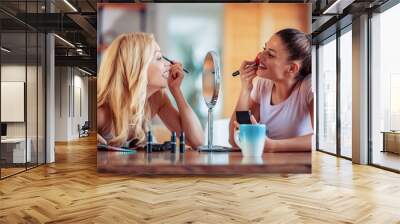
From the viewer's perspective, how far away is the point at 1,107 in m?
6.03

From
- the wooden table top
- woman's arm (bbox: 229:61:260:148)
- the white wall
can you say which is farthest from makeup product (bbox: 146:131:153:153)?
the white wall

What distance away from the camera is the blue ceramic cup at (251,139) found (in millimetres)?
5725

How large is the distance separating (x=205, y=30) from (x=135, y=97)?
1500mm

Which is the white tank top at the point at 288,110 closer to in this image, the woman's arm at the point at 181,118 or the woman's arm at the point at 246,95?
the woman's arm at the point at 246,95

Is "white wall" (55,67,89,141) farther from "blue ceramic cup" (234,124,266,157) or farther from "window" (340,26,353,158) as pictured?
"blue ceramic cup" (234,124,266,157)

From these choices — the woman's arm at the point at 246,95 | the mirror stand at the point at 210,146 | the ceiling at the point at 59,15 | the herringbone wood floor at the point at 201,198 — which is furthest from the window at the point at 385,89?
the mirror stand at the point at 210,146

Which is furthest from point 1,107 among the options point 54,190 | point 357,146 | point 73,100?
point 73,100

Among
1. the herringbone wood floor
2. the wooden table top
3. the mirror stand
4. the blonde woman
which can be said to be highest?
the blonde woman

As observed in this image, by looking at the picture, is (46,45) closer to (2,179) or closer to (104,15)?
(104,15)

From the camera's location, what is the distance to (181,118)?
6.11 metres

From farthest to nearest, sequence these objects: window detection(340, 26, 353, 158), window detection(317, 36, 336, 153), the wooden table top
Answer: window detection(317, 36, 336, 153) → window detection(340, 26, 353, 158) → the wooden table top

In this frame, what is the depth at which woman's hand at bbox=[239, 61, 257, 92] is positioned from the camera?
20.0ft

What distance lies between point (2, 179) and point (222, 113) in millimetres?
3406

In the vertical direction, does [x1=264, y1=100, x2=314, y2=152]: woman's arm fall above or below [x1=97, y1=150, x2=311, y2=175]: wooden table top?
above
